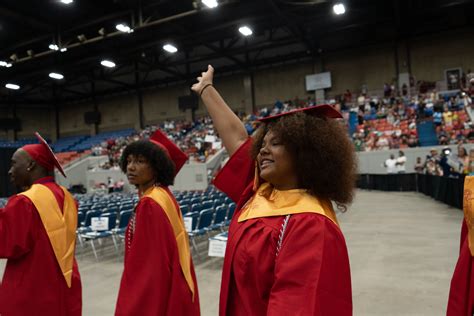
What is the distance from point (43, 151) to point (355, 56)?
21288 mm

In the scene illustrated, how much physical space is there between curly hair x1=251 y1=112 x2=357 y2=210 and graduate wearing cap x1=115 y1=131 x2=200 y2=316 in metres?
1.11

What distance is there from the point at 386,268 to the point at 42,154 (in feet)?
13.1

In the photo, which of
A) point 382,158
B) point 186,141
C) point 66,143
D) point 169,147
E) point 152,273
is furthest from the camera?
point 66,143

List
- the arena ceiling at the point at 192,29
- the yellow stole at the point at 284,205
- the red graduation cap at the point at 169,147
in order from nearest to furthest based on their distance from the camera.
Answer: the yellow stole at the point at 284,205, the red graduation cap at the point at 169,147, the arena ceiling at the point at 192,29

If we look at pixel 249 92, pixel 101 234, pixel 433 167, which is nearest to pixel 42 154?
pixel 101 234

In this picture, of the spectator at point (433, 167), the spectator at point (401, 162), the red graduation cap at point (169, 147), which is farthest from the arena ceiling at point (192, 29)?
the red graduation cap at point (169, 147)

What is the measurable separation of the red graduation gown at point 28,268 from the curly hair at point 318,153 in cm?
161

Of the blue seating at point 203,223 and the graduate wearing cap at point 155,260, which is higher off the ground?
the graduate wearing cap at point 155,260

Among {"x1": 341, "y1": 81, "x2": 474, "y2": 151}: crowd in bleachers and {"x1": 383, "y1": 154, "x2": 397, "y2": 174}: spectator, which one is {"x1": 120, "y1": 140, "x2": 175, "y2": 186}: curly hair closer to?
{"x1": 383, "y1": 154, "x2": 397, "y2": 174}: spectator

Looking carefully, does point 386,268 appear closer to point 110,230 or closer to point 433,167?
point 110,230

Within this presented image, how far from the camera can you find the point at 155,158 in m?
2.50

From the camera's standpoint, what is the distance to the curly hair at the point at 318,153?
1.20 meters

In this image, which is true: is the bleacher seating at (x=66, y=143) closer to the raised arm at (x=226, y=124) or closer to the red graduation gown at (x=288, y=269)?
the raised arm at (x=226, y=124)

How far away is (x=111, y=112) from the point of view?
28.9 metres
